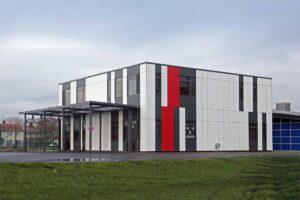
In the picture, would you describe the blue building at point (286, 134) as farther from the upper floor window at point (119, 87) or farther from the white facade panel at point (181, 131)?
the upper floor window at point (119, 87)

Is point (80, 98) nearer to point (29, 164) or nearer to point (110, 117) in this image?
point (110, 117)

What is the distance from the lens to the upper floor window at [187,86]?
46309mm

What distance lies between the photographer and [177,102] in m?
45.6

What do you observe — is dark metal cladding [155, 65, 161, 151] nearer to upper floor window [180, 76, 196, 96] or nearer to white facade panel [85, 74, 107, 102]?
upper floor window [180, 76, 196, 96]

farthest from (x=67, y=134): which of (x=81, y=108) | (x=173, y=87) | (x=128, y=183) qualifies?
(x=128, y=183)

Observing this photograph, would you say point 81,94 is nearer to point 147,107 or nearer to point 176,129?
point 147,107

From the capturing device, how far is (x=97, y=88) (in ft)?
165

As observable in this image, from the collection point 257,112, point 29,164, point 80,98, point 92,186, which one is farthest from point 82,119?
point 92,186

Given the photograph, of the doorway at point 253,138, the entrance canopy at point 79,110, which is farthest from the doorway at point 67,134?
the doorway at point 253,138

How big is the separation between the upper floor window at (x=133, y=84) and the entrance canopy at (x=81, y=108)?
184 centimetres

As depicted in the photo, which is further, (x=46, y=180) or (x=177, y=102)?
(x=177, y=102)

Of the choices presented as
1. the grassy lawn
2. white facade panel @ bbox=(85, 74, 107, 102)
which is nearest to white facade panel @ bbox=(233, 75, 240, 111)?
white facade panel @ bbox=(85, 74, 107, 102)

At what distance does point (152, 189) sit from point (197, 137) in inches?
1351

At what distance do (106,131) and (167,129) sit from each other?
23.5ft
